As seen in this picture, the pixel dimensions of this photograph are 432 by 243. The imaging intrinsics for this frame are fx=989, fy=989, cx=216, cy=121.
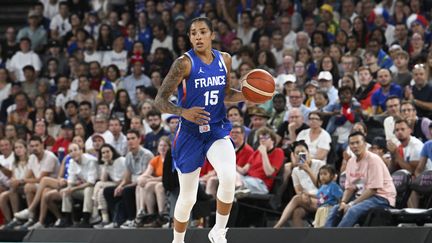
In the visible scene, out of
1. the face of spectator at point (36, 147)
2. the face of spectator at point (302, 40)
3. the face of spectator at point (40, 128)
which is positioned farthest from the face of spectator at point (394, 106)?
the face of spectator at point (40, 128)

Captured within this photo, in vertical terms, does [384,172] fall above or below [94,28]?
below

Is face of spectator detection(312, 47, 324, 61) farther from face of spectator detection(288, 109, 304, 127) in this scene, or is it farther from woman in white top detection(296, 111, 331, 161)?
woman in white top detection(296, 111, 331, 161)

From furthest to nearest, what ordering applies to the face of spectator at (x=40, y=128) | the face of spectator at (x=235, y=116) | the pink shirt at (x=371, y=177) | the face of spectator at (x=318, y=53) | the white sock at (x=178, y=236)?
the face of spectator at (x=40, y=128) → the face of spectator at (x=318, y=53) → the face of spectator at (x=235, y=116) → the pink shirt at (x=371, y=177) → the white sock at (x=178, y=236)

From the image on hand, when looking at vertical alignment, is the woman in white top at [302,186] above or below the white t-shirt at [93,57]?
below

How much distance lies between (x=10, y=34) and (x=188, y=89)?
1222 centimetres

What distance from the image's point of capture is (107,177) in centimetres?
1493

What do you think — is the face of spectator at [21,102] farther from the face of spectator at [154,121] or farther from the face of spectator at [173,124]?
the face of spectator at [173,124]

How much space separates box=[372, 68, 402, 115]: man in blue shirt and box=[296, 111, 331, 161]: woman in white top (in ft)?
3.73

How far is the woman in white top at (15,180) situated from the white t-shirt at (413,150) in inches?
252

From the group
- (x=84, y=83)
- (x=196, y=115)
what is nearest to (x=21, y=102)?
(x=84, y=83)

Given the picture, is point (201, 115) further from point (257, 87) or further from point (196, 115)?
point (257, 87)

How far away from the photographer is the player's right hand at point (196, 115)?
9.23m

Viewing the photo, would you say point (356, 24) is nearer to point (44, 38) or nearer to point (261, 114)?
point (261, 114)

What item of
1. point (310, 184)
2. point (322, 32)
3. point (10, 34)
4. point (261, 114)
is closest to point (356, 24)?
point (322, 32)
